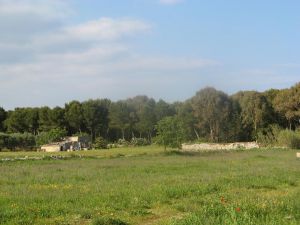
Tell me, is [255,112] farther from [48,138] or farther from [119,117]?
[48,138]

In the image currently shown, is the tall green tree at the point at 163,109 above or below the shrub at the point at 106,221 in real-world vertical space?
above

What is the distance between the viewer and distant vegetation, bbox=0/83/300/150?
98.6 m

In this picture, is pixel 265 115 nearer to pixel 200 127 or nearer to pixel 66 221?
pixel 200 127

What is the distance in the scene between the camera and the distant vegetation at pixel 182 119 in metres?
98.6

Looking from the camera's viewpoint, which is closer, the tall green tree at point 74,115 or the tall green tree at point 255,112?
the tall green tree at point 255,112

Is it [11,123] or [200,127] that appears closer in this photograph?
[200,127]

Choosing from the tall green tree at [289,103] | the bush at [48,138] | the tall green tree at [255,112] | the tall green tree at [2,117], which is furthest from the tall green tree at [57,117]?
the tall green tree at [289,103]

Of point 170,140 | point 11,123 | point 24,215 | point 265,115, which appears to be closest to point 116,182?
point 24,215

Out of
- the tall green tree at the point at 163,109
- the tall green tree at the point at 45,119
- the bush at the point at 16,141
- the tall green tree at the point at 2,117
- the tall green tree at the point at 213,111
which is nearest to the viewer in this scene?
the bush at the point at 16,141

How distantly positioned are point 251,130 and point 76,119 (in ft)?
143

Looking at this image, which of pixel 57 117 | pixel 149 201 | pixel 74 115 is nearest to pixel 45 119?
pixel 57 117

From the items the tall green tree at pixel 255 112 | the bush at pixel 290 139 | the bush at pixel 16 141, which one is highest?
the tall green tree at pixel 255 112

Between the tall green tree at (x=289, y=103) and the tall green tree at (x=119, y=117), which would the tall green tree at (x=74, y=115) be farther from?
the tall green tree at (x=289, y=103)

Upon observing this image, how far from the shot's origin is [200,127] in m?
112
